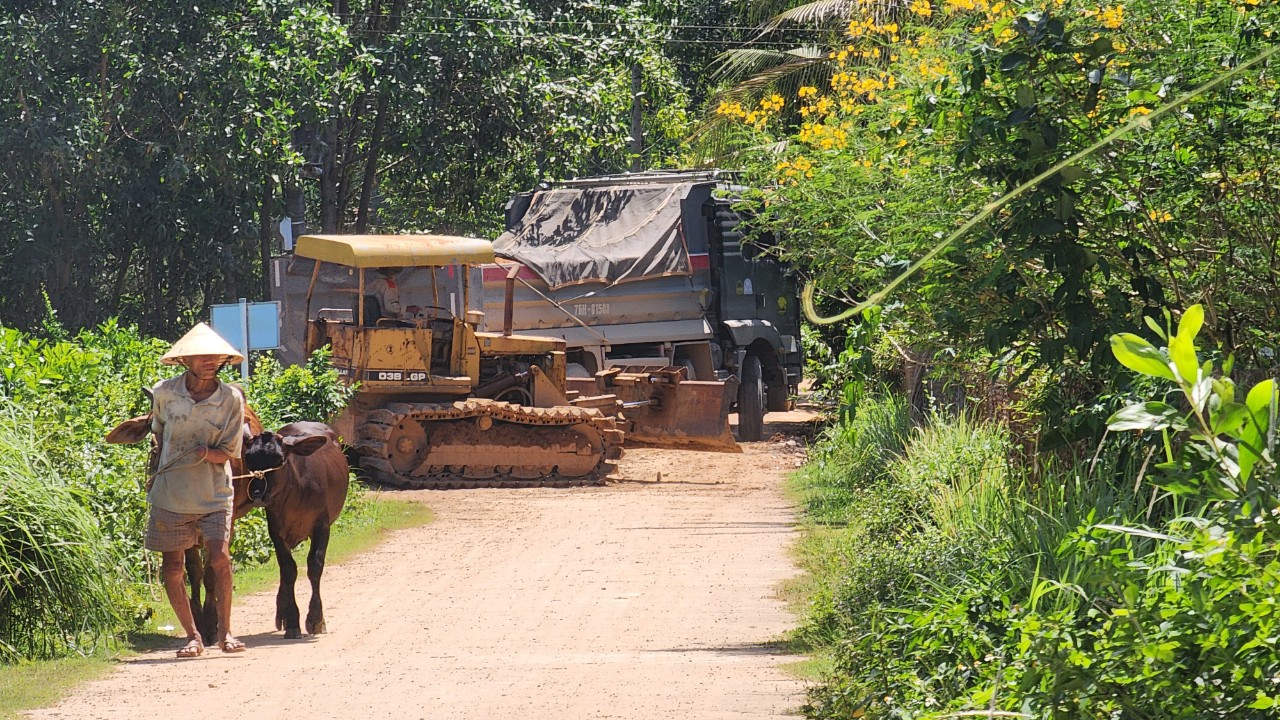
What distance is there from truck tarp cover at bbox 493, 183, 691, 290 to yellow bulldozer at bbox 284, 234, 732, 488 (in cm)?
205

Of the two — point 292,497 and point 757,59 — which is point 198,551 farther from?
point 757,59

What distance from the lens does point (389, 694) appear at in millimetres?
7578

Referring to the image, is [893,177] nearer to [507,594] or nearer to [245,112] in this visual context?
[507,594]

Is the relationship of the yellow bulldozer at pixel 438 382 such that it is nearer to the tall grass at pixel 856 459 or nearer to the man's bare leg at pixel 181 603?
the tall grass at pixel 856 459

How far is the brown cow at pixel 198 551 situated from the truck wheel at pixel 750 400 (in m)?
14.3

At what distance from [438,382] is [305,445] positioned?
29.0ft

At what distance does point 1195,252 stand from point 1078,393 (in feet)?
3.72

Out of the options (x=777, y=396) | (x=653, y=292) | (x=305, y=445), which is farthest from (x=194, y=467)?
(x=777, y=396)

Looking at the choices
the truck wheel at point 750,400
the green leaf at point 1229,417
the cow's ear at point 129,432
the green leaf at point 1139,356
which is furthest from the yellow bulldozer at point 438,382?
the green leaf at point 1139,356

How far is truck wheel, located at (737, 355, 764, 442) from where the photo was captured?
2350 centimetres

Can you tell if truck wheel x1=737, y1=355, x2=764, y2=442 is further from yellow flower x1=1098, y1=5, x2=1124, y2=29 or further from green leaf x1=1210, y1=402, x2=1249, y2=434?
green leaf x1=1210, y1=402, x2=1249, y2=434

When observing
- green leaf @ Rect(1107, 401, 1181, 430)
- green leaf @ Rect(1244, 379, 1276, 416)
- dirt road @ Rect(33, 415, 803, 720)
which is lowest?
dirt road @ Rect(33, 415, 803, 720)

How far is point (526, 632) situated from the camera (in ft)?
31.4

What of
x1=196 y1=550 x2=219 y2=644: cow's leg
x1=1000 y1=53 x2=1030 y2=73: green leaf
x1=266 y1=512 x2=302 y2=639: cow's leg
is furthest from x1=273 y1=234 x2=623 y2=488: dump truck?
x1=1000 y1=53 x2=1030 y2=73: green leaf
